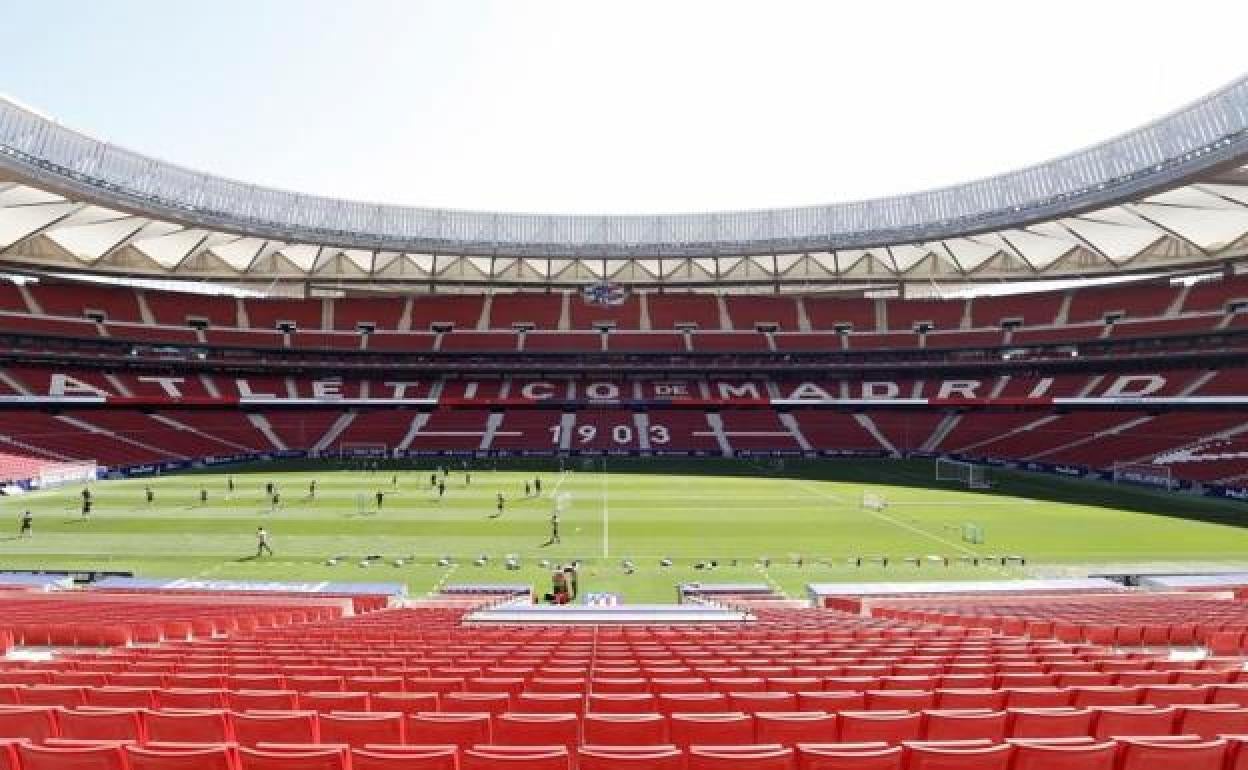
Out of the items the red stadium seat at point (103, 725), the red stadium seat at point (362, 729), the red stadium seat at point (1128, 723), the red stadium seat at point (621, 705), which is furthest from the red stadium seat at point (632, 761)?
the red stadium seat at point (103, 725)

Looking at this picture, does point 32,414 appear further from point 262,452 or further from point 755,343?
point 755,343

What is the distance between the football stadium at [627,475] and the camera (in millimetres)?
5722

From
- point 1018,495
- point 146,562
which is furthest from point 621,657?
point 1018,495

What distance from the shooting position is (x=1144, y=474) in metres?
47.9

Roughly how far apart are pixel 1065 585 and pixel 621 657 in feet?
62.4

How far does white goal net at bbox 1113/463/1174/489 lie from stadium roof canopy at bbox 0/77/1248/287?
53.2 feet

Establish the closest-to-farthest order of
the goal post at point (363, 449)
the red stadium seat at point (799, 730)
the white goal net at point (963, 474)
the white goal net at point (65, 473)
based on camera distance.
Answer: the red stadium seat at point (799, 730), the white goal net at point (65, 473), the white goal net at point (963, 474), the goal post at point (363, 449)

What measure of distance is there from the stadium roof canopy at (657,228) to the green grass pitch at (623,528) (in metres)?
17.9

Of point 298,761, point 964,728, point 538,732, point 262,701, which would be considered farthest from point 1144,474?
point 298,761

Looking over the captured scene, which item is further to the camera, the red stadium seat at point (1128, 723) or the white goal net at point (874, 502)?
the white goal net at point (874, 502)

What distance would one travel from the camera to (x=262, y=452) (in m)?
59.1

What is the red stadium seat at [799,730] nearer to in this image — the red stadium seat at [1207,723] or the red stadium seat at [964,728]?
the red stadium seat at [964,728]

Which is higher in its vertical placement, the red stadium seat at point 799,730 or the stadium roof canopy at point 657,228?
the stadium roof canopy at point 657,228

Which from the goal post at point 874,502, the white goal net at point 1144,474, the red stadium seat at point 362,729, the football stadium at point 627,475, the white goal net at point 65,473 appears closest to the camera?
the red stadium seat at point 362,729
